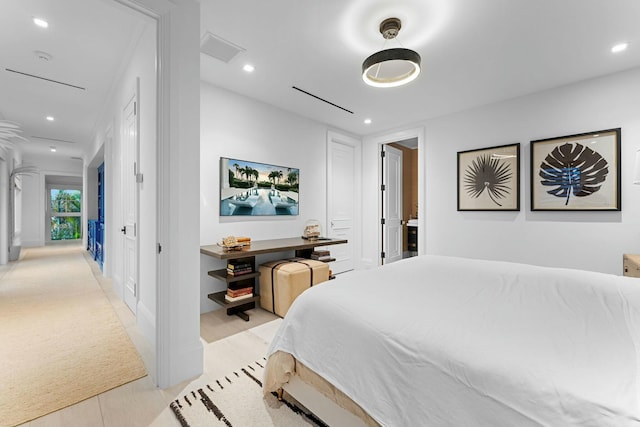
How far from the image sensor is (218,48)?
243 centimetres

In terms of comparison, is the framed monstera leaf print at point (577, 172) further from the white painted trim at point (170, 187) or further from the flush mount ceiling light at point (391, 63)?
the white painted trim at point (170, 187)

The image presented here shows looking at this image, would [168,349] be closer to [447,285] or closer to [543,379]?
[447,285]

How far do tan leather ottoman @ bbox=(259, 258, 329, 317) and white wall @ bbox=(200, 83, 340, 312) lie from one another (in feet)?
1.49

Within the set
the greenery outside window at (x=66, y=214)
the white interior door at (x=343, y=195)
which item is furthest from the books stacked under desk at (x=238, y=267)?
the greenery outside window at (x=66, y=214)

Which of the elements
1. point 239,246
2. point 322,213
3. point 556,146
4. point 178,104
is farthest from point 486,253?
point 178,104

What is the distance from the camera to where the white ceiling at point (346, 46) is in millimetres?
1995

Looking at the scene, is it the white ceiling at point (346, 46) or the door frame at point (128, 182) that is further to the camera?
the door frame at point (128, 182)

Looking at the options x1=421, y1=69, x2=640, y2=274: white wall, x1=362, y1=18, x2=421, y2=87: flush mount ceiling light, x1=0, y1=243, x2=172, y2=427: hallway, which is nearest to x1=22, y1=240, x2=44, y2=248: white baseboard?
x1=0, y1=243, x2=172, y2=427: hallway

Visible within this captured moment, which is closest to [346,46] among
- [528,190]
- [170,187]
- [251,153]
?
[251,153]

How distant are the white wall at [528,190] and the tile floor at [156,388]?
2921 mm

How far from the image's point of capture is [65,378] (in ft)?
5.98

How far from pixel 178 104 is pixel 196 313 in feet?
4.61

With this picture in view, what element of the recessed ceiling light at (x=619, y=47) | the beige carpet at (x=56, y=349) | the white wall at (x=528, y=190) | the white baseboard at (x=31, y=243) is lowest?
the beige carpet at (x=56, y=349)

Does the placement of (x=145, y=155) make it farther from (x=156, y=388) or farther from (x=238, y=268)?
(x=156, y=388)
